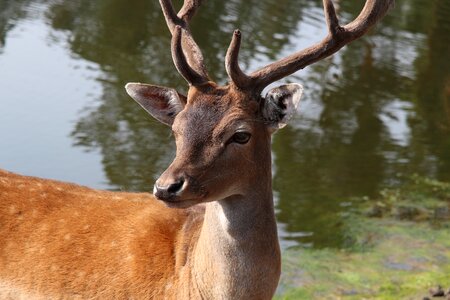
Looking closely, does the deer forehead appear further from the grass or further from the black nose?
the grass

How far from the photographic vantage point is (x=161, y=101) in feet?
16.1

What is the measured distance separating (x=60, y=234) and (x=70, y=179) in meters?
3.65

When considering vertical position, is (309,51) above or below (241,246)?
above

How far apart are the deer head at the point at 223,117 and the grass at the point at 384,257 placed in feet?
8.08

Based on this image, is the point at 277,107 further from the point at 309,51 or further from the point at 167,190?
the point at 167,190

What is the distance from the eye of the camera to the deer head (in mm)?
4438

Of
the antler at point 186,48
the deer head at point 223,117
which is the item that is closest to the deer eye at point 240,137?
the deer head at point 223,117

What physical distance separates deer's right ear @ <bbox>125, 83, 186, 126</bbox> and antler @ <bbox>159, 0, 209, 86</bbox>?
12 cm

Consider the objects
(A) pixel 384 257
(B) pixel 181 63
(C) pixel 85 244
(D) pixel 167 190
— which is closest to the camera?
(D) pixel 167 190

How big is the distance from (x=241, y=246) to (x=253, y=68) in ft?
24.7

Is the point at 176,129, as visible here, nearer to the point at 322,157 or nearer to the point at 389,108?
the point at 322,157

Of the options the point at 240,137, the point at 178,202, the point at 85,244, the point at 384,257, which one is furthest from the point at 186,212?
the point at 384,257

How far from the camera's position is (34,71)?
1148cm

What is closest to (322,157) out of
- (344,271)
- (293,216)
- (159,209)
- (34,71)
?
(293,216)
